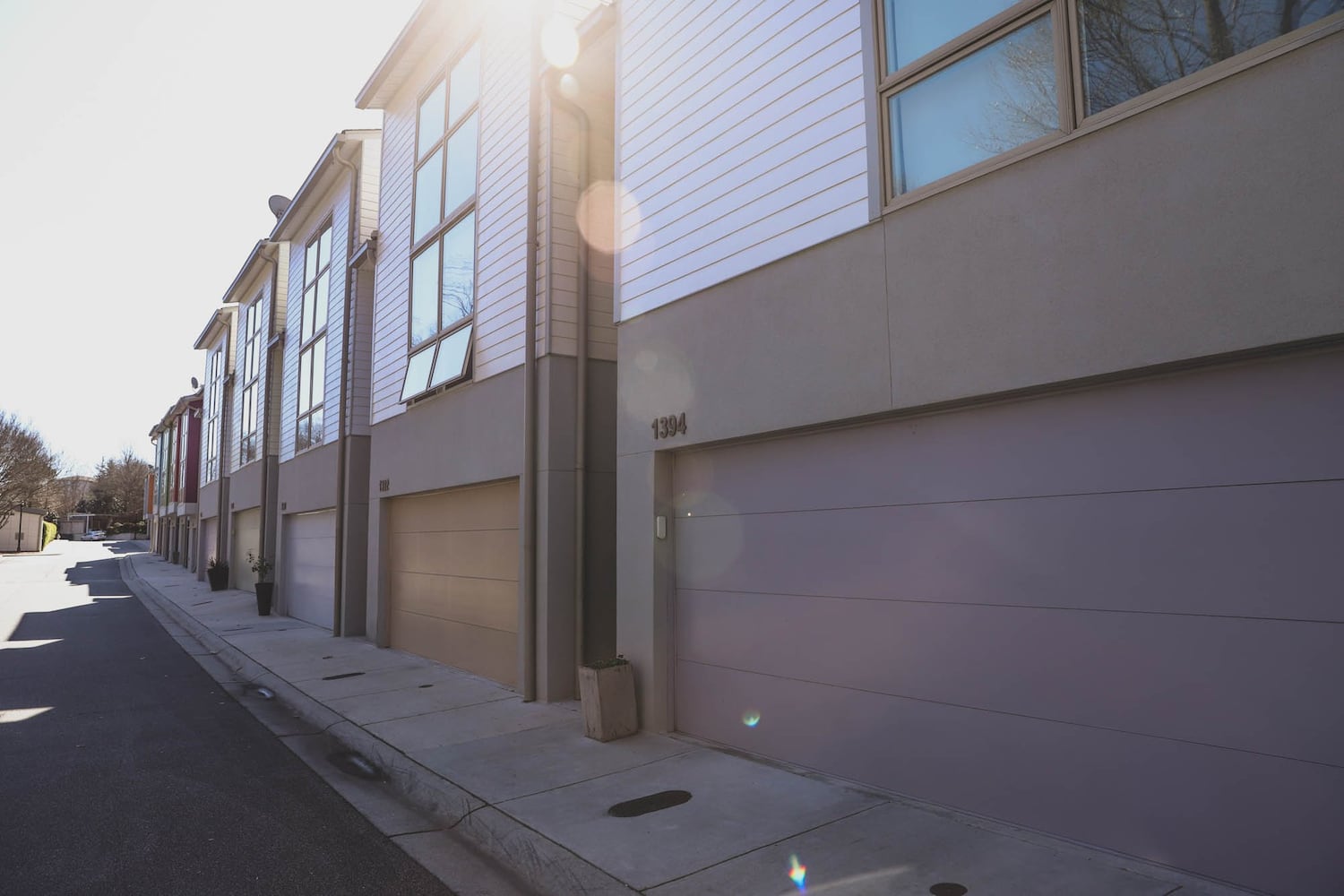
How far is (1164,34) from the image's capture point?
157 inches

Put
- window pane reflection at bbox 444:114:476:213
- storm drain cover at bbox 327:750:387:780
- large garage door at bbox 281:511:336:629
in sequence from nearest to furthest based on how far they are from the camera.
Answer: storm drain cover at bbox 327:750:387:780 → window pane reflection at bbox 444:114:476:213 → large garage door at bbox 281:511:336:629

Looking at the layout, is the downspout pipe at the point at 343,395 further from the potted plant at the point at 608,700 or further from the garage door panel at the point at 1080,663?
the garage door panel at the point at 1080,663

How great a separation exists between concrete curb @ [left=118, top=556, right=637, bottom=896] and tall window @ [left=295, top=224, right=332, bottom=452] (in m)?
9.04

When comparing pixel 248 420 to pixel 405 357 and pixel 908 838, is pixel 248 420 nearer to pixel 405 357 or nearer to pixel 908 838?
pixel 405 357

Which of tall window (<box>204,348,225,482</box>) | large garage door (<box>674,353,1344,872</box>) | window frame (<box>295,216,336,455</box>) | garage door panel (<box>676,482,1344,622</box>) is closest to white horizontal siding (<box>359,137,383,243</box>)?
window frame (<box>295,216,336,455</box>)

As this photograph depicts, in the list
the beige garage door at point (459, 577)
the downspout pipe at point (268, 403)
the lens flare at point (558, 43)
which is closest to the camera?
the lens flare at point (558, 43)

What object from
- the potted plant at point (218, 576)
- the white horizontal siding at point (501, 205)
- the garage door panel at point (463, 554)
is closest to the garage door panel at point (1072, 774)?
the garage door panel at point (463, 554)

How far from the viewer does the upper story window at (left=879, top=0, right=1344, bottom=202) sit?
12.6 feet

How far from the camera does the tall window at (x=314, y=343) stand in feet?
55.1

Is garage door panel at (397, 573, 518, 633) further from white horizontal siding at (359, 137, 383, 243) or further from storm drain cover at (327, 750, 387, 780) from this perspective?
white horizontal siding at (359, 137, 383, 243)

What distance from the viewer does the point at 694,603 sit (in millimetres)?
6941

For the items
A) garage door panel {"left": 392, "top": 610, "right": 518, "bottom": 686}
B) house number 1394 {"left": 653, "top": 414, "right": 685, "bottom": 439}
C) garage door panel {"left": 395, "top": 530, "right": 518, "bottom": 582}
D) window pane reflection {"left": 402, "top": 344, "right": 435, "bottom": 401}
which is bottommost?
garage door panel {"left": 392, "top": 610, "right": 518, "bottom": 686}

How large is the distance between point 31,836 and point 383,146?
480 inches

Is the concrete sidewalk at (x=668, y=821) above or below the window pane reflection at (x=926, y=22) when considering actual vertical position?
below
